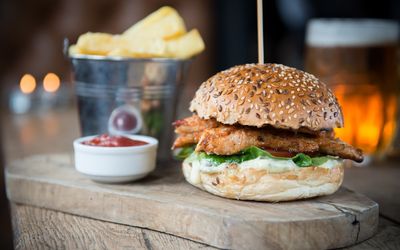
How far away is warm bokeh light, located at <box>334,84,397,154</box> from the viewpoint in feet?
9.57

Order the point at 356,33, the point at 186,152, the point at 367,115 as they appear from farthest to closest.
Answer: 1. the point at 367,115
2. the point at 356,33
3. the point at 186,152

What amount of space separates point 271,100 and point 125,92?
0.77m

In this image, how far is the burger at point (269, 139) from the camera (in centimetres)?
181

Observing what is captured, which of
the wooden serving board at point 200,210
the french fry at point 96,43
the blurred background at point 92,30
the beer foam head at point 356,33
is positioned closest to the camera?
the wooden serving board at point 200,210

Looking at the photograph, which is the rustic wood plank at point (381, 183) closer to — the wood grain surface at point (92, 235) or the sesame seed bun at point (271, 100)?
the wood grain surface at point (92, 235)

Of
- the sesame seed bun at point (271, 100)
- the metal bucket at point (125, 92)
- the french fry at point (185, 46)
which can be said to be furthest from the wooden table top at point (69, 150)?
the french fry at point (185, 46)

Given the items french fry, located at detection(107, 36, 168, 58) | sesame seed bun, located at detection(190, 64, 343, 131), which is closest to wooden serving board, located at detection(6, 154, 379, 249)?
sesame seed bun, located at detection(190, 64, 343, 131)

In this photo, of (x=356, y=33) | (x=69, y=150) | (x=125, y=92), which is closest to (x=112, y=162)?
(x=125, y=92)

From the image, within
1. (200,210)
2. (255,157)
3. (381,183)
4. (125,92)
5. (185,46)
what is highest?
(185,46)

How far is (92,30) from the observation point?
5.29 metres

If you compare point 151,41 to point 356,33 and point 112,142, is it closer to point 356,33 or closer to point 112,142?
point 112,142

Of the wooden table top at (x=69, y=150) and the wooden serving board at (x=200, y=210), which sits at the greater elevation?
the wooden serving board at (x=200, y=210)

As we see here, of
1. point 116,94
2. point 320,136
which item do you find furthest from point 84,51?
point 320,136

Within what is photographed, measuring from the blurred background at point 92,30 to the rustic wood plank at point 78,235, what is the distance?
1.45 meters
